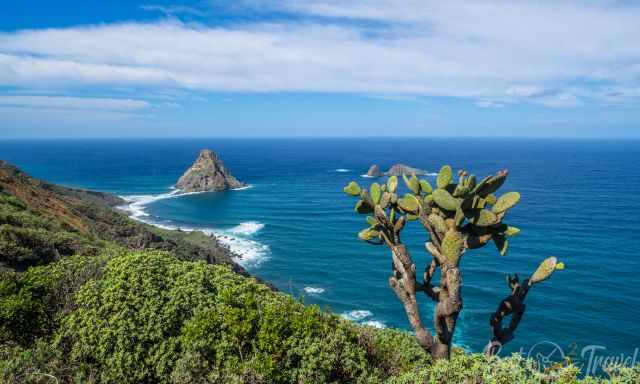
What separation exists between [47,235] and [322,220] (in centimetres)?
5277

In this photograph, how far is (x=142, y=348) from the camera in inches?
352

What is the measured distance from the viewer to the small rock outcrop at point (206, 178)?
325ft

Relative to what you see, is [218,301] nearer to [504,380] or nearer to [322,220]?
[504,380]

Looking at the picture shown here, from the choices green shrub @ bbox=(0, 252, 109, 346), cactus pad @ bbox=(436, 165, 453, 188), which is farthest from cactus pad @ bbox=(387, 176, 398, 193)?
green shrub @ bbox=(0, 252, 109, 346)

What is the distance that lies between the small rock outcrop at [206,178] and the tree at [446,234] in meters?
93.1

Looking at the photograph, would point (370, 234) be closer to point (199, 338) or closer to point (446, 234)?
point (446, 234)

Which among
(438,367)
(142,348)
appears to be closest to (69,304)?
(142,348)

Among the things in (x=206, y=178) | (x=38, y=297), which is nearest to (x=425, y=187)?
(x=38, y=297)

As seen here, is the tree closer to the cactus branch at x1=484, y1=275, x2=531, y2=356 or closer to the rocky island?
the cactus branch at x1=484, y1=275, x2=531, y2=356

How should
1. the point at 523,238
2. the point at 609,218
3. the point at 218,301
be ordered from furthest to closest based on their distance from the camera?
the point at 609,218 < the point at 523,238 < the point at 218,301

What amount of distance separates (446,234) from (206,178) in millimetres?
96227

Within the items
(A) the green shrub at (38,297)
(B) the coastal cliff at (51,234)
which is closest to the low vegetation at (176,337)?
(A) the green shrub at (38,297)

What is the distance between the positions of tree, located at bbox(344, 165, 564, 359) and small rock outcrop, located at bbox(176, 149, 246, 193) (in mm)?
Result: 93114

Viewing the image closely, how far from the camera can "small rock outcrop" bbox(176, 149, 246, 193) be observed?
9919 cm
